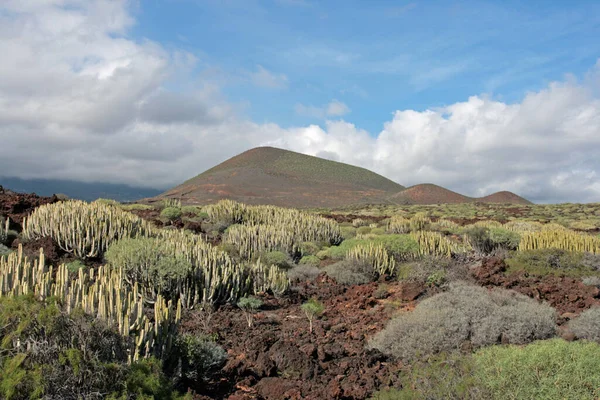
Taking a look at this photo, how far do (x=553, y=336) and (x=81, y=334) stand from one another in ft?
18.5

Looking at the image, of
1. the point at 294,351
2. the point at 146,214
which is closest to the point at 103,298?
the point at 294,351

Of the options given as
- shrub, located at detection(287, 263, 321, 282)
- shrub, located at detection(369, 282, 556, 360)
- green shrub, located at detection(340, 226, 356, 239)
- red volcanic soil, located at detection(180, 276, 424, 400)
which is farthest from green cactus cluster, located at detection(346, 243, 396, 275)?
green shrub, located at detection(340, 226, 356, 239)

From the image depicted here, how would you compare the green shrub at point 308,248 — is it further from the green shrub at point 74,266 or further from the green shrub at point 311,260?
the green shrub at point 74,266

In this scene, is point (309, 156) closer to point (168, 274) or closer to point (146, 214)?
point (146, 214)

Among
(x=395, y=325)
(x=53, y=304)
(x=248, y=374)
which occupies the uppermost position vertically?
(x=53, y=304)

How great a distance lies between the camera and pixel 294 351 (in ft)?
19.0

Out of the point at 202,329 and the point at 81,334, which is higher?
the point at 81,334

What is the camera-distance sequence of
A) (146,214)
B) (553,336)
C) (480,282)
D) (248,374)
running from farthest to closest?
(146,214) < (480,282) < (553,336) < (248,374)

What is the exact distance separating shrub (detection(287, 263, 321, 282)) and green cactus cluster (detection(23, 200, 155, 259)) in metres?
3.97

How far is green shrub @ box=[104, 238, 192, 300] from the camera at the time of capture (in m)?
8.63

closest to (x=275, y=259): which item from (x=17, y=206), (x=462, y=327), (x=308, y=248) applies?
(x=308, y=248)

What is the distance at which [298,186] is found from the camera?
257 ft

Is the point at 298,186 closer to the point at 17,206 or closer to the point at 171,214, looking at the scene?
the point at 171,214

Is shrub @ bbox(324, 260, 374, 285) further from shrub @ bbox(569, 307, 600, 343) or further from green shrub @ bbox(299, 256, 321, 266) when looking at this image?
shrub @ bbox(569, 307, 600, 343)
